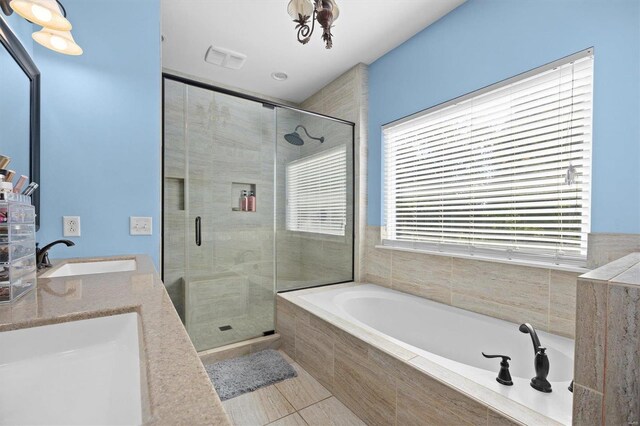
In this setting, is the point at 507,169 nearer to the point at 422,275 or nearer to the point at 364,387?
the point at 422,275

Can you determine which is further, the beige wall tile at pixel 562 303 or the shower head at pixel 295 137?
the shower head at pixel 295 137

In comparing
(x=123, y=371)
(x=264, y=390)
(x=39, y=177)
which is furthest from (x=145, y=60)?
(x=264, y=390)

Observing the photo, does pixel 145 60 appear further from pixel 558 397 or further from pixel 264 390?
pixel 558 397

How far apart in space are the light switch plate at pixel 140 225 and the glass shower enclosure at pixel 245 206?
0.29m

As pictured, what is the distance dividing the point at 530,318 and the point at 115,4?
3.06 meters

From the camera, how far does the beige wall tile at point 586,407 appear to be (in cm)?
64

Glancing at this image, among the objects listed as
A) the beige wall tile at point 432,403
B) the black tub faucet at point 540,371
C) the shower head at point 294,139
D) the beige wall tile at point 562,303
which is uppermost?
the shower head at point 294,139

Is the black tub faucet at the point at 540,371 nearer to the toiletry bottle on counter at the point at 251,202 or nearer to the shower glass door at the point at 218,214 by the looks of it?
the shower glass door at the point at 218,214

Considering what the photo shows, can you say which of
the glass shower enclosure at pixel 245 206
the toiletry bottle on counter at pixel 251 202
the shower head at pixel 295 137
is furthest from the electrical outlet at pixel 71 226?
the shower head at pixel 295 137

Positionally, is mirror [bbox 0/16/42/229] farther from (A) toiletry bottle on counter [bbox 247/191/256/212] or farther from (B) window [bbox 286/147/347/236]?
(B) window [bbox 286/147/347/236]

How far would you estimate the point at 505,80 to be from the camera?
71.6 inches

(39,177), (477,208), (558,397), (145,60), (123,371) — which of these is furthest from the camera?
(477,208)

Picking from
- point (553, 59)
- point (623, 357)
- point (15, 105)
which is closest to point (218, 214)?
point (15, 105)

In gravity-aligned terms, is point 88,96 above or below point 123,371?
above
